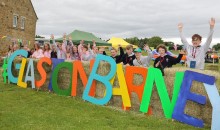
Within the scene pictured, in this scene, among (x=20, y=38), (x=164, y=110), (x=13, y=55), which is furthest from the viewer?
(x=20, y=38)

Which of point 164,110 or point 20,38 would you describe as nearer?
point 164,110

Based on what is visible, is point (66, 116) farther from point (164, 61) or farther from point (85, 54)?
point (85, 54)

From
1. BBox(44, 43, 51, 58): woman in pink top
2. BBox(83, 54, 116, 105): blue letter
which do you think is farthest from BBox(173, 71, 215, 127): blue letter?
BBox(44, 43, 51, 58): woman in pink top

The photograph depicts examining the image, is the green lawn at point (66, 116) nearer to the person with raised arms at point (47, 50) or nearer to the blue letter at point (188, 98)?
the blue letter at point (188, 98)

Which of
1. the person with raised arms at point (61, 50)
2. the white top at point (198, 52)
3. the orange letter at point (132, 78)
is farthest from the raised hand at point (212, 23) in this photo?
the person with raised arms at point (61, 50)

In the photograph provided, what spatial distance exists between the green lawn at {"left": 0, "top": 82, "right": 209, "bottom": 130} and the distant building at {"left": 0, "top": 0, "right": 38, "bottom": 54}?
29.5m

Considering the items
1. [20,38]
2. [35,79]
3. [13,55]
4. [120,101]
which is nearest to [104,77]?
[120,101]

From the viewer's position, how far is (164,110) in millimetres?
8492

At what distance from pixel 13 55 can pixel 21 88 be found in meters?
1.89

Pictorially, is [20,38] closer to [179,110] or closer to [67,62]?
[67,62]

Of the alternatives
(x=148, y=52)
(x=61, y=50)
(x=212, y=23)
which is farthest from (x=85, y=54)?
(x=212, y=23)

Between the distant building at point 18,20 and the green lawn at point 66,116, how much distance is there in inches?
1161

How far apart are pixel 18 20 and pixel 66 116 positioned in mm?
35464

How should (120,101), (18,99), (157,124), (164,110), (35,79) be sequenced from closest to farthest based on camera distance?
1. (157,124)
2. (164,110)
3. (120,101)
4. (18,99)
5. (35,79)
